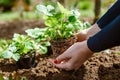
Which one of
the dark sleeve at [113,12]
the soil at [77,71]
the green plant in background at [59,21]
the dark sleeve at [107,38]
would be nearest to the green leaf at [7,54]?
the soil at [77,71]

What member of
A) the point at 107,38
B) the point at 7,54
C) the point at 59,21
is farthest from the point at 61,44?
the point at 107,38

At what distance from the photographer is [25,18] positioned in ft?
20.7

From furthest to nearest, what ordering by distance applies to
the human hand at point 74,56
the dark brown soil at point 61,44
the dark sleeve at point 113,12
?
the dark brown soil at point 61,44 < the dark sleeve at point 113,12 < the human hand at point 74,56

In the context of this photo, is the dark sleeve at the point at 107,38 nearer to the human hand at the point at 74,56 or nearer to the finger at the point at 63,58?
the human hand at the point at 74,56

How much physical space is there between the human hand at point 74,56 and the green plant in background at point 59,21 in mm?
230

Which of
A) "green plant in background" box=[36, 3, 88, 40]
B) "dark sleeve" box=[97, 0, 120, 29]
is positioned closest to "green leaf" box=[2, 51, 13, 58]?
"green plant in background" box=[36, 3, 88, 40]

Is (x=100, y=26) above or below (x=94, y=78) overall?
above

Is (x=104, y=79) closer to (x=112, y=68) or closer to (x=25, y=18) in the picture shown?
(x=112, y=68)

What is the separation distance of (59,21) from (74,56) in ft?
1.26

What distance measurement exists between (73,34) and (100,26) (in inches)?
8.6

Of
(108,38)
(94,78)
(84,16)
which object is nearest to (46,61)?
(94,78)

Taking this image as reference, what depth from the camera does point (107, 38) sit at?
10.1ft

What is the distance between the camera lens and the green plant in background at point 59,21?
3.51 meters

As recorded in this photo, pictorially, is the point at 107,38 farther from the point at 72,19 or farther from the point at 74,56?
the point at 72,19
